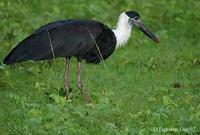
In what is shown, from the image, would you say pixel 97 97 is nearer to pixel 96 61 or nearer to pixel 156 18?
pixel 96 61

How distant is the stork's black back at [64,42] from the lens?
8.71m

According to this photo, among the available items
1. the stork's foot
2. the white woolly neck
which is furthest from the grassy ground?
the white woolly neck

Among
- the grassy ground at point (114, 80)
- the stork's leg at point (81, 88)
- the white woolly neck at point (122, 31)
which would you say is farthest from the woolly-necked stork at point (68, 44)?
the grassy ground at point (114, 80)

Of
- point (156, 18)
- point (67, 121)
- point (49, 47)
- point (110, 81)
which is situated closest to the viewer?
point (67, 121)

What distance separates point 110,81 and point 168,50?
7.49 feet

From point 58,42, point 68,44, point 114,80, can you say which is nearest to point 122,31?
point 114,80

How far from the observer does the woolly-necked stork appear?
872cm

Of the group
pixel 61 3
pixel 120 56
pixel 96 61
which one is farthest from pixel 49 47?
pixel 61 3

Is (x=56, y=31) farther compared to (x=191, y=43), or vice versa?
(x=191, y=43)

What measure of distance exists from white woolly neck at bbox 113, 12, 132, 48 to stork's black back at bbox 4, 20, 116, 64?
0.35m

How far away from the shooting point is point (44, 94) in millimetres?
8969

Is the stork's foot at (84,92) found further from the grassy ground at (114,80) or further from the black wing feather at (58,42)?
the black wing feather at (58,42)

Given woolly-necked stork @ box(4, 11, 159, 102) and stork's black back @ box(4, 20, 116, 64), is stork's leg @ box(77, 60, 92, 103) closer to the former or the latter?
woolly-necked stork @ box(4, 11, 159, 102)

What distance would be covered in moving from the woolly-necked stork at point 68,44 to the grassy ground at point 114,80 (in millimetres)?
463
